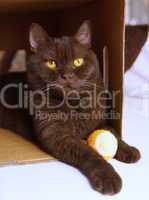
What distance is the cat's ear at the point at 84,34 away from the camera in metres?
1.06

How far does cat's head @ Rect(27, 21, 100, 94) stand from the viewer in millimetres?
978

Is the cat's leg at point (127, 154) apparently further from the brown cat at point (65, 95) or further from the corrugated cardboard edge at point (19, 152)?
the corrugated cardboard edge at point (19, 152)

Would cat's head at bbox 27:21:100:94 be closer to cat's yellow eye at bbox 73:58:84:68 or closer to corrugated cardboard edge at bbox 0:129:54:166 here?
cat's yellow eye at bbox 73:58:84:68

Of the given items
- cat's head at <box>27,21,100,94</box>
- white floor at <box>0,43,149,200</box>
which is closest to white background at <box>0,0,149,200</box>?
white floor at <box>0,43,149,200</box>

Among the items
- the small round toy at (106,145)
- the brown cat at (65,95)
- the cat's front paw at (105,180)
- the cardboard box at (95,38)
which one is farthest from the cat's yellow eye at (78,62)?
the cat's front paw at (105,180)

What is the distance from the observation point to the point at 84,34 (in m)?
1.07

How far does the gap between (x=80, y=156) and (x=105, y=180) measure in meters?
0.13

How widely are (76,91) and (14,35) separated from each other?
0.85 metres

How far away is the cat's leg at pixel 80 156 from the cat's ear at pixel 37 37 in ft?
0.88

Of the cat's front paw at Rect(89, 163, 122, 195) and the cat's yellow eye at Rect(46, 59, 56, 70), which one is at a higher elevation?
the cat's yellow eye at Rect(46, 59, 56, 70)

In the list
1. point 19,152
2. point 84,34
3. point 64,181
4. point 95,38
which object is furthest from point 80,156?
point 95,38

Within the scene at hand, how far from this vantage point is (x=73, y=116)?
3.36ft

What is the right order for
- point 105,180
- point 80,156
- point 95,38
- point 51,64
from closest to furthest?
point 105,180
point 80,156
point 51,64
point 95,38

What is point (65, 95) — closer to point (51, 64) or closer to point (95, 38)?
point (51, 64)
